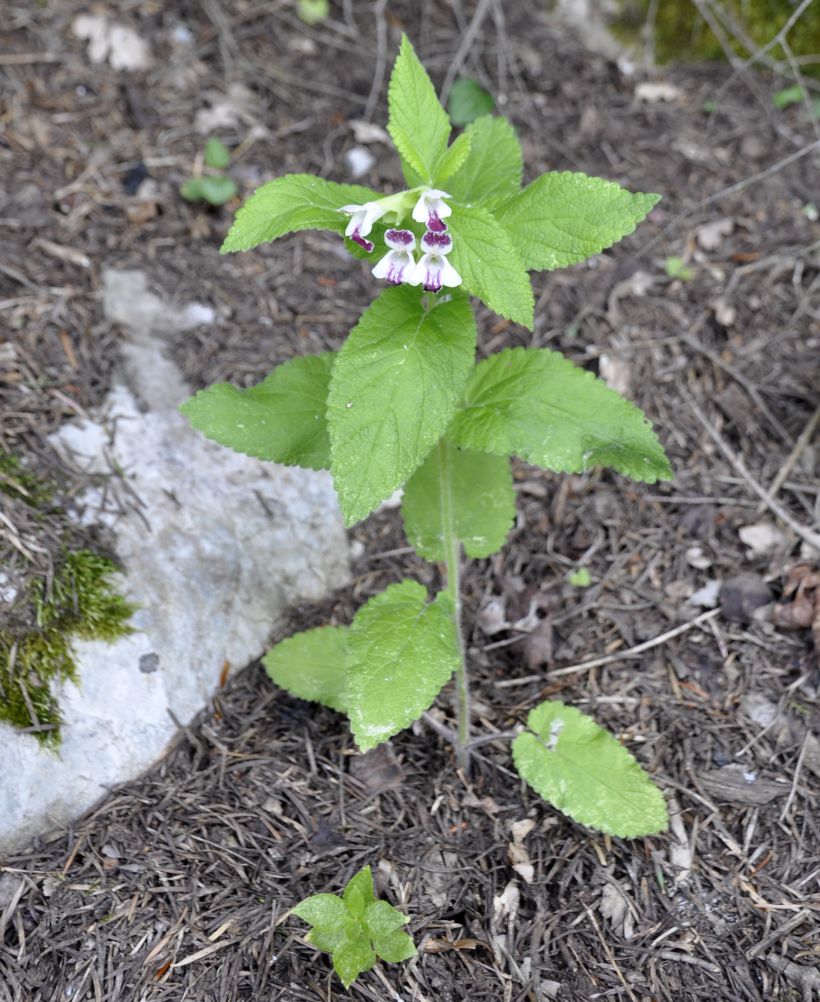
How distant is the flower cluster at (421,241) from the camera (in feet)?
6.37

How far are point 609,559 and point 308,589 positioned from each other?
1.18m

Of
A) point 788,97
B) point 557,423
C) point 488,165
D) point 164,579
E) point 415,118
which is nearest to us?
point 415,118

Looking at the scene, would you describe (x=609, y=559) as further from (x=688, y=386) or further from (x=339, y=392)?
(x=339, y=392)

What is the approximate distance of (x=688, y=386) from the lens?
12.4ft

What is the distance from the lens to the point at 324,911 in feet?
6.98

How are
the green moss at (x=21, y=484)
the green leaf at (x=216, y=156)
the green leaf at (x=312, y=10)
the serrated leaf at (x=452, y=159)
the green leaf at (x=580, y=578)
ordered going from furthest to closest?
the green leaf at (x=312, y=10) < the green leaf at (x=216, y=156) < the green leaf at (x=580, y=578) < the green moss at (x=21, y=484) < the serrated leaf at (x=452, y=159)

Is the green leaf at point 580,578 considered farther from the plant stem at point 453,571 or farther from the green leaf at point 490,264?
the green leaf at point 490,264

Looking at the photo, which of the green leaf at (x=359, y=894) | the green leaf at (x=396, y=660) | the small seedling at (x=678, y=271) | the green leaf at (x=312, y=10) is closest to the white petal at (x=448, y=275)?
the green leaf at (x=396, y=660)

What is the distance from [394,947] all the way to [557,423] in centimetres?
140

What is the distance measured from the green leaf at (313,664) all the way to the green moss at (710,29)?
411 centimetres

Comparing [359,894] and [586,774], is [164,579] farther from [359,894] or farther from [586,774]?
[586,774]

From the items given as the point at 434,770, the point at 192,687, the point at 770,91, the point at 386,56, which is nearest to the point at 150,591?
the point at 192,687

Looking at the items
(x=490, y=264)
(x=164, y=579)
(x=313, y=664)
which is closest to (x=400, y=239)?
(x=490, y=264)

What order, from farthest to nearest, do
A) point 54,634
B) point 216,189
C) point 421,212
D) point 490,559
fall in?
point 216,189, point 490,559, point 54,634, point 421,212
